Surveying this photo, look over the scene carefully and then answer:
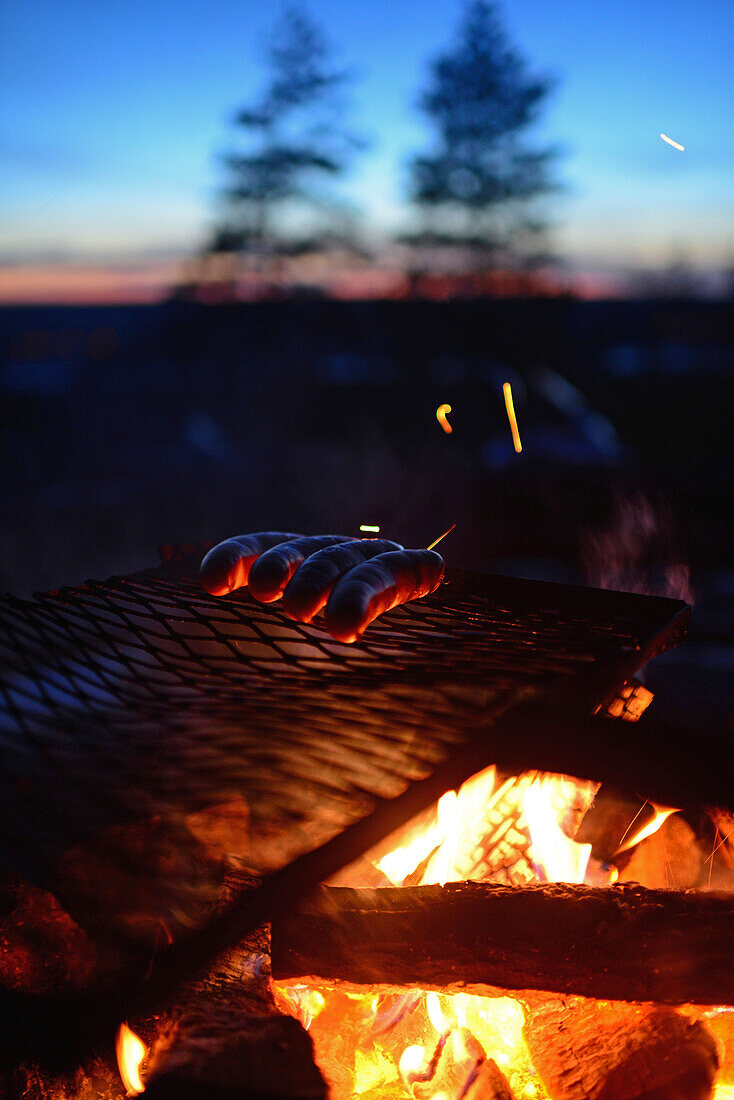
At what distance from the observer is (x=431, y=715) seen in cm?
154

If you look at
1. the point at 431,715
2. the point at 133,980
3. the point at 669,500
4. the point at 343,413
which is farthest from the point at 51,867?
the point at 343,413

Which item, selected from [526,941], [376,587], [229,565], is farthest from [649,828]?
[229,565]

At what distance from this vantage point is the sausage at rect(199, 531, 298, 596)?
1889mm

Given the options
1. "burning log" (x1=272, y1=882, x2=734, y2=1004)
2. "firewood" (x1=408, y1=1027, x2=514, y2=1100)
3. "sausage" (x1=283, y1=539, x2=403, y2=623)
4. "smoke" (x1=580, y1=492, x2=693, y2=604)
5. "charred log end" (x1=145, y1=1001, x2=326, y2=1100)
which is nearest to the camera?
"charred log end" (x1=145, y1=1001, x2=326, y2=1100)

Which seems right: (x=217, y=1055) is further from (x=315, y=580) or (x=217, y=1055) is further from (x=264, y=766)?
(x=315, y=580)

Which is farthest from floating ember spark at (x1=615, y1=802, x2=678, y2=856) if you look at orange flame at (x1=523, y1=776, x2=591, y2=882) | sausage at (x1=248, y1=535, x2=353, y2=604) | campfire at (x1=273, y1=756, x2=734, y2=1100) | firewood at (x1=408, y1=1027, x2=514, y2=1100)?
sausage at (x1=248, y1=535, x2=353, y2=604)

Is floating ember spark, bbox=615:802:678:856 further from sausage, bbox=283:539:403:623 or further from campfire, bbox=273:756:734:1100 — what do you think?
sausage, bbox=283:539:403:623

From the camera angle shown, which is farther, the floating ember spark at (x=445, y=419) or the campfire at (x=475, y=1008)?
the floating ember spark at (x=445, y=419)

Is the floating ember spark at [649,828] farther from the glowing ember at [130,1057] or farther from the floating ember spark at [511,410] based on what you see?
the floating ember spark at [511,410]

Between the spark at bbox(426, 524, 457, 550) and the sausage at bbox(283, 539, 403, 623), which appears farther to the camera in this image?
the spark at bbox(426, 524, 457, 550)

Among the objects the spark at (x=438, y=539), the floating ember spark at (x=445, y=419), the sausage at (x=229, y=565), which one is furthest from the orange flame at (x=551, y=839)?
the floating ember spark at (x=445, y=419)

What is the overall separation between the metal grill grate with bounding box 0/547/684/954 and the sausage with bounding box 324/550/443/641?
82 millimetres

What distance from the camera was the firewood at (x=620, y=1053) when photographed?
1259 millimetres

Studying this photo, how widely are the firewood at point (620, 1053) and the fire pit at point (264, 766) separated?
5 centimetres
